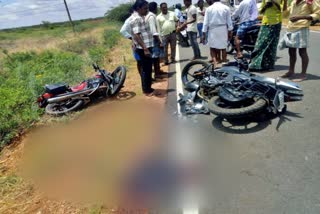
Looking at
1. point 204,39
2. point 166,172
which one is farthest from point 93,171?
point 204,39

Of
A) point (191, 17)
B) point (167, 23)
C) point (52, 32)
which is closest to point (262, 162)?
point (167, 23)

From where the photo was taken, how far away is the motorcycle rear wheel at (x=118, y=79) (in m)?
6.82

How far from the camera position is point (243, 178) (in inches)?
126

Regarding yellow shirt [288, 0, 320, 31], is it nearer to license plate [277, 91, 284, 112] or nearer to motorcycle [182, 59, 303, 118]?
motorcycle [182, 59, 303, 118]

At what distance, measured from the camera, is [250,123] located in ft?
14.7

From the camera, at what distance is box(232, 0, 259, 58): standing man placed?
8.02 m

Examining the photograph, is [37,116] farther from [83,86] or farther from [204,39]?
[204,39]

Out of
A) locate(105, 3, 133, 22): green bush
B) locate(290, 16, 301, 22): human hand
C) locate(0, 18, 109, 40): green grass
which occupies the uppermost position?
locate(290, 16, 301, 22): human hand

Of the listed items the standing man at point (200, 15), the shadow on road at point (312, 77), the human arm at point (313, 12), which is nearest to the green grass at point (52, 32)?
the standing man at point (200, 15)

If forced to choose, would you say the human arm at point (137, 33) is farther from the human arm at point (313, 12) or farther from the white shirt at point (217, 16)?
the human arm at point (313, 12)

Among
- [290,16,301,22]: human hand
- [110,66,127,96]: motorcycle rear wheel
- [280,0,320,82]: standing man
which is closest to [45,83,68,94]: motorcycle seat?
[110,66,127,96]: motorcycle rear wheel

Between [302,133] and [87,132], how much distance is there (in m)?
3.41

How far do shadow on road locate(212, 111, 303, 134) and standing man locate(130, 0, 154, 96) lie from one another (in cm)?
245

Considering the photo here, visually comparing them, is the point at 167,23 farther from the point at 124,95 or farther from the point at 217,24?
the point at 124,95
